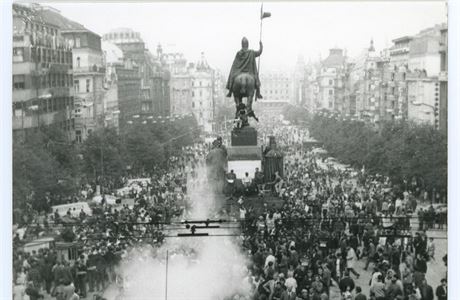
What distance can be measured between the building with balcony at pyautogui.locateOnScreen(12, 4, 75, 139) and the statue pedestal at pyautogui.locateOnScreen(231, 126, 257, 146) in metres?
8.63

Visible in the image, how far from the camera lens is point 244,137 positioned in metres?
24.5

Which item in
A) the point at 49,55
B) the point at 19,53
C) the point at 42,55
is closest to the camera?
the point at 19,53

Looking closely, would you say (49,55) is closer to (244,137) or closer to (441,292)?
(244,137)

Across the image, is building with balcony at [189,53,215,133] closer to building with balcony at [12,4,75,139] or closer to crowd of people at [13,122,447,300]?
building with balcony at [12,4,75,139]

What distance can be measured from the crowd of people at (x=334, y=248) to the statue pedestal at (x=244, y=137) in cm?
183

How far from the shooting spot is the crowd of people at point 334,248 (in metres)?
19.5

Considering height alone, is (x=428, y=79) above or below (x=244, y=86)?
above

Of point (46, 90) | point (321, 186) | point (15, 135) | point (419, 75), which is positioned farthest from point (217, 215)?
point (419, 75)

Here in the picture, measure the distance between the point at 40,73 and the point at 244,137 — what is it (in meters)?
16.4

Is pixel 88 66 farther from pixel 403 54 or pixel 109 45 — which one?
pixel 403 54

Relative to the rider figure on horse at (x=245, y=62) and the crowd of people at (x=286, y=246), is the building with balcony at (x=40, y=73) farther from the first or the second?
the rider figure on horse at (x=245, y=62)

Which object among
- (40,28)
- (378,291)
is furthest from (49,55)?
(378,291)

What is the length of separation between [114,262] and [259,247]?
4379 millimetres

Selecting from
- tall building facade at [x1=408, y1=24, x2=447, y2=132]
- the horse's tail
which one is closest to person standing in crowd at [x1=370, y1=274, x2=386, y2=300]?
the horse's tail
